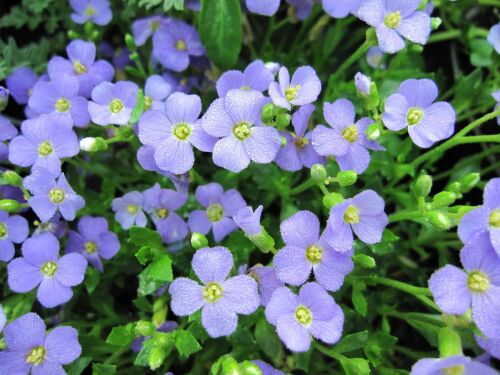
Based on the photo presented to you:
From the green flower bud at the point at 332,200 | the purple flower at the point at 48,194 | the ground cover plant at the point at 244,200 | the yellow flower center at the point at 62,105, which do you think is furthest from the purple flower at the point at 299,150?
the yellow flower center at the point at 62,105

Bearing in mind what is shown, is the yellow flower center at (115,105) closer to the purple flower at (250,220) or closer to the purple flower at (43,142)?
the purple flower at (43,142)

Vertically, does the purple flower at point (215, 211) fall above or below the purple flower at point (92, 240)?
above

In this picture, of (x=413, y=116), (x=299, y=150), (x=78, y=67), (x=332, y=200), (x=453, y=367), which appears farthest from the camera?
(x=78, y=67)

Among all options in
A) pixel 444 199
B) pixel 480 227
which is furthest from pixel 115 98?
pixel 480 227

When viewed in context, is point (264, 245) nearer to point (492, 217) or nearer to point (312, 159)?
point (312, 159)

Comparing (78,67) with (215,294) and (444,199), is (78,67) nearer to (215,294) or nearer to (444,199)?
(215,294)

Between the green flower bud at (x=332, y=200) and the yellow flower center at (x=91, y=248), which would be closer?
the green flower bud at (x=332, y=200)

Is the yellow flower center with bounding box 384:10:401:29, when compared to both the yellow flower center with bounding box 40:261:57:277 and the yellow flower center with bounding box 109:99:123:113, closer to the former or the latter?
the yellow flower center with bounding box 109:99:123:113
